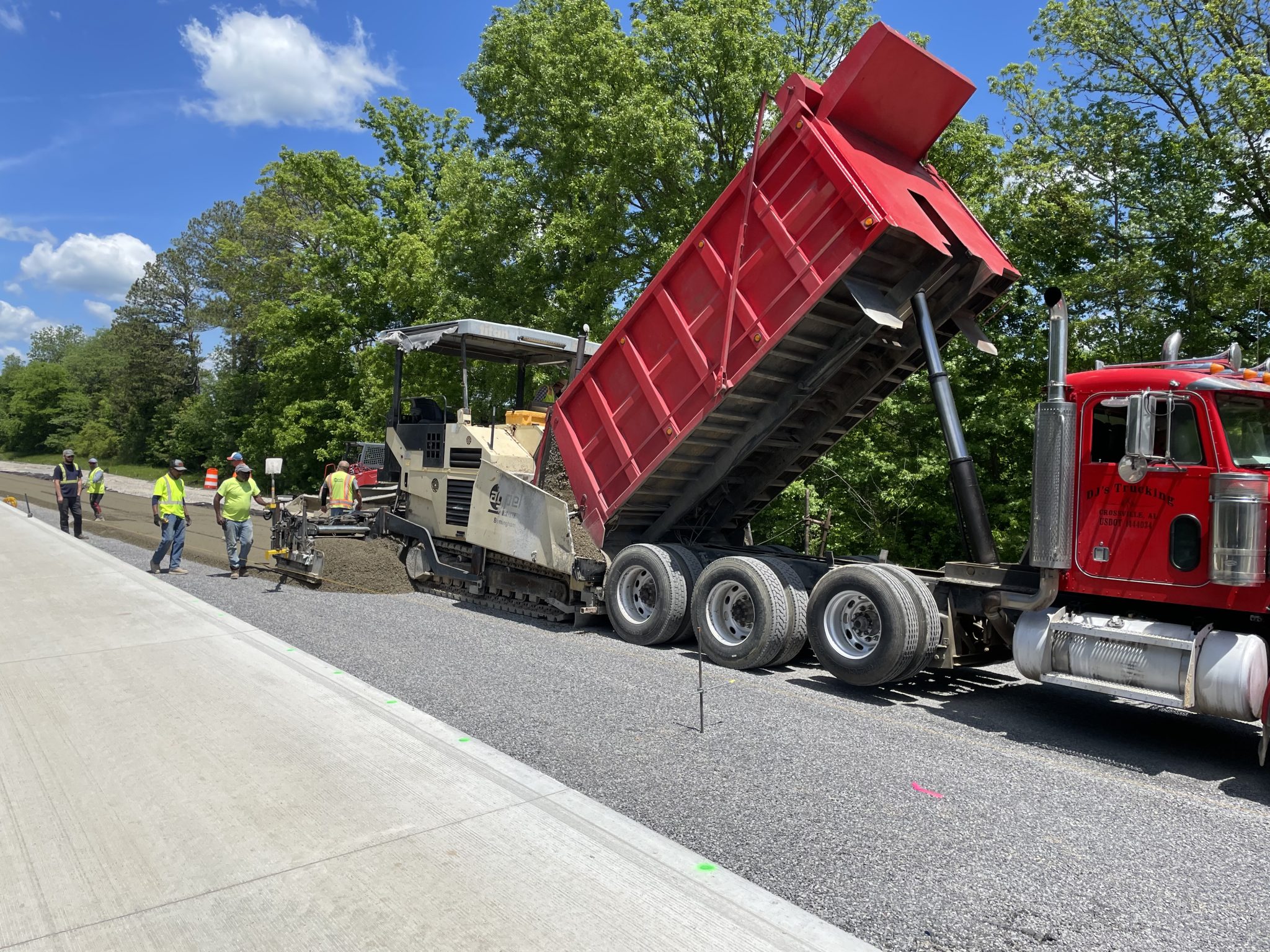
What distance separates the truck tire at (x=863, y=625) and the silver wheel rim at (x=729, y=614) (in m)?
0.64

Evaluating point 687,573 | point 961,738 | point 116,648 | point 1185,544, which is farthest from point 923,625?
point 116,648

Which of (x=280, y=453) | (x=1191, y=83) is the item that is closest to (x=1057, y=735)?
(x=1191, y=83)

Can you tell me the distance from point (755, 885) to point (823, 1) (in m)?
18.4

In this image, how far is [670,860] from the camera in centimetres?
357

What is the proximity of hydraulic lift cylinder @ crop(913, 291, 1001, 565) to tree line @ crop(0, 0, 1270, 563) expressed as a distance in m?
4.64

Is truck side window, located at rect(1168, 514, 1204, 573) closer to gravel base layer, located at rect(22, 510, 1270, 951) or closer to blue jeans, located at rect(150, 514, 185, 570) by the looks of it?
gravel base layer, located at rect(22, 510, 1270, 951)

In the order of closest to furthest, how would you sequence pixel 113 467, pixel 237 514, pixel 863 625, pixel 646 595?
1. pixel 863 625
2. pixel 646 595
3. pixel 237 514
4. pixel 113 467

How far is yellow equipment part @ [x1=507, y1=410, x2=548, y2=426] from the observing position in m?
10.4

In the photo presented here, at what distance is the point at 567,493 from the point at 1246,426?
6038 millimetres

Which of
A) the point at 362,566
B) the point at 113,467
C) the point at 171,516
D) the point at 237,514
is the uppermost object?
the point at 113,467

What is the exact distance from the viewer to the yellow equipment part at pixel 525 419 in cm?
1041

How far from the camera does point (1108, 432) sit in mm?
5824

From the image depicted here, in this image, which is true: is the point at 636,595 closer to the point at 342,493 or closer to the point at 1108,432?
the point at 1108,432

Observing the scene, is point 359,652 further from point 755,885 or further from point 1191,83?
point 1191,83
